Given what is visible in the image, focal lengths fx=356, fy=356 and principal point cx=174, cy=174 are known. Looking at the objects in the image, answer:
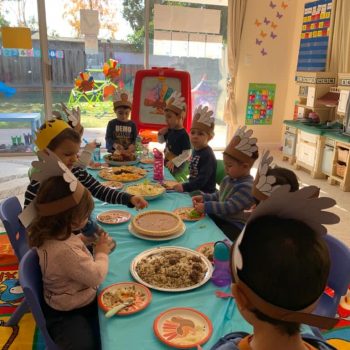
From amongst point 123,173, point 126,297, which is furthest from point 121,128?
point 126,297

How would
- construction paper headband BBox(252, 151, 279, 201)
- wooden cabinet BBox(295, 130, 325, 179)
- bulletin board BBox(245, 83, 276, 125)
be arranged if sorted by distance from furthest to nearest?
bulletin board BBox(245, 83, 276, 125) → wooden cabinet BBox(295, 130, 325, 179) → construction paper headband BBox(252, 151, 279, 201)

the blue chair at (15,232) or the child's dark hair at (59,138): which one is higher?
the child's dark hair at (59,138)

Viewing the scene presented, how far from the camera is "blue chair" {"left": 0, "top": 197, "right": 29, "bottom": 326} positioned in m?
1.76

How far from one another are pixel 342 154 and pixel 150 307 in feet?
12.8

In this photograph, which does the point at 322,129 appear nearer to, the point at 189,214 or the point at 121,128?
the point at 121,128

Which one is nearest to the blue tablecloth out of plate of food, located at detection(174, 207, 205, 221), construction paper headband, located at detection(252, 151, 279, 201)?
plate of food, located at detection(174, 207, 205, 221)

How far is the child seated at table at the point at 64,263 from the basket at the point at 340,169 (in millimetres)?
3847

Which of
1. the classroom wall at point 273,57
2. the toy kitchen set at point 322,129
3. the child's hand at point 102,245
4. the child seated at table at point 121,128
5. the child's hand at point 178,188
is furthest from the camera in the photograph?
the classroom wall at point 273,57

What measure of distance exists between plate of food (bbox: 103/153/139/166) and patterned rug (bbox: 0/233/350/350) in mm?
1058

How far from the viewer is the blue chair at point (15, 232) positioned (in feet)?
5.76

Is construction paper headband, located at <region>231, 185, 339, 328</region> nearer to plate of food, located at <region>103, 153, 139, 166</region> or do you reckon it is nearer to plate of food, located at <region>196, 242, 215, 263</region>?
plate of food, located at <region>196, 242, 215, 263</region>

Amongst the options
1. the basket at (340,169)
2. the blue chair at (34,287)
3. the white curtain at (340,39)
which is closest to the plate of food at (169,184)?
the blue chair at (34,287)

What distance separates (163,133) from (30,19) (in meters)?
3.25

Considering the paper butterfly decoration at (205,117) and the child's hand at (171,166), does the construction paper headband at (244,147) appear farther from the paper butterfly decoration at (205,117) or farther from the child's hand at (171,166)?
the child's hand at (171,166)
